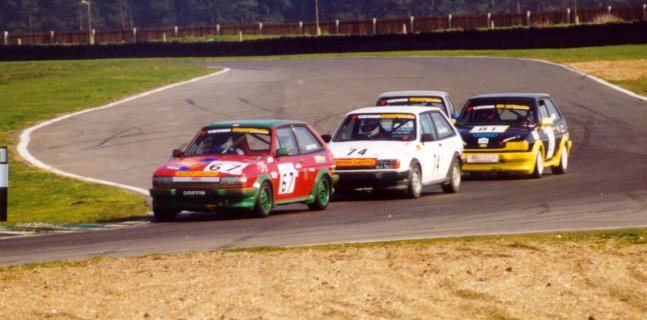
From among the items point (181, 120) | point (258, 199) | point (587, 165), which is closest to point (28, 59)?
point (181, 120)

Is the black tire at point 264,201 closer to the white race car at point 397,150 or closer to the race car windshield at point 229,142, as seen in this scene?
the race car windshield at point 229,142

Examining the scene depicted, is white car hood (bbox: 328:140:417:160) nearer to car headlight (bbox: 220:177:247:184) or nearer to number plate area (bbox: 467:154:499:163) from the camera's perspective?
number plate area (bbox: 467:154:499:163)

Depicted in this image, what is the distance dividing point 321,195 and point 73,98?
2146 centimetres

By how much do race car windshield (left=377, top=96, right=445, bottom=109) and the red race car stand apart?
5.62 meters

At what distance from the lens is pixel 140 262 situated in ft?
34.4

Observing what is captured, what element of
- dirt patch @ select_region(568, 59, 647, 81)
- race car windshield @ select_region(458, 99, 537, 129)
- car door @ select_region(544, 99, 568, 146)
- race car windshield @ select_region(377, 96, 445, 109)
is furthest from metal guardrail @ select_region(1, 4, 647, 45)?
race car windshield @ select_region(458, 99, 537, 129)

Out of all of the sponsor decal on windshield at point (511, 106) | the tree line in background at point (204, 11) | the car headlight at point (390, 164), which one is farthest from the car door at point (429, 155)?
the tree line in background at point (204, 11)

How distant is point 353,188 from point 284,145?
1.73 meters

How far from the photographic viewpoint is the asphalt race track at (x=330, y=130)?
1272 cm

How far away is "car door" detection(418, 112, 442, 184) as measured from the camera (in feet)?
58.3

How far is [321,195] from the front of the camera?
16.3m

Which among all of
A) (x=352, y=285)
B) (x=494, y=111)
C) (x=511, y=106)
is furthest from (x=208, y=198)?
(x=511, y=106)

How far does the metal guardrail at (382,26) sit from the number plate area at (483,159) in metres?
43.2

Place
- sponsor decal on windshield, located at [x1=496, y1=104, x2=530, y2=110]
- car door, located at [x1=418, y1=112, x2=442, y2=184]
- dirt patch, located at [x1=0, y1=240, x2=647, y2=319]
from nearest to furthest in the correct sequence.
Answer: dirt patch, located at [x1=0, y1=240, x2=647, y2=319] < car door, located at [x1=418, y1=112, x2=442, y2=184] < sponsor decal on windshield, located at [x1=496, y1=104, x2=530, y2=110]
